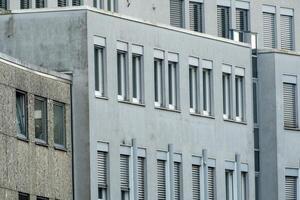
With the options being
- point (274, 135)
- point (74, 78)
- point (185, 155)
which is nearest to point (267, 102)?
point (274, 135)

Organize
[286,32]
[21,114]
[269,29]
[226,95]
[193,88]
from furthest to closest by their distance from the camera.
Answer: [286,32] → [269,29] → [226,95] → [193,88] → [21,114]

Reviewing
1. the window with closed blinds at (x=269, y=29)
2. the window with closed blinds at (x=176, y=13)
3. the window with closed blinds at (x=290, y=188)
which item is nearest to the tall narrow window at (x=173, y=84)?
the window with closed blinds at (x=290, y=188)

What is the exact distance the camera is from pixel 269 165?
104m

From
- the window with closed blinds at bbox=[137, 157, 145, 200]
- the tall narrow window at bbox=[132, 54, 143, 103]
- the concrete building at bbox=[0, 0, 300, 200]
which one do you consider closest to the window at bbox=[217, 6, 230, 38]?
the concrete building at bbox=[0, 0, 300, 200]

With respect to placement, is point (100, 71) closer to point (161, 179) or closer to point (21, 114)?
point (21, 114)

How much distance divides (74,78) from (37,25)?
2.39 m

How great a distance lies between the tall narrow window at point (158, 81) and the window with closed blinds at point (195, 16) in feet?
41.0

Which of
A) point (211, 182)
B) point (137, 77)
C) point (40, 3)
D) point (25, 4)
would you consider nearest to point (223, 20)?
point (40, 3)

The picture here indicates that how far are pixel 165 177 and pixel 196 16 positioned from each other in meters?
14.8

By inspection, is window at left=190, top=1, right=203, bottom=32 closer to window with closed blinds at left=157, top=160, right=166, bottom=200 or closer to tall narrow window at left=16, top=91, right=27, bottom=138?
window with closed blinds at left=157, top=160, right=166, bottom=200

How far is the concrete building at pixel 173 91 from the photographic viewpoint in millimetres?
90250

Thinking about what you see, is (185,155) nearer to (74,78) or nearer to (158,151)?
(158,151)

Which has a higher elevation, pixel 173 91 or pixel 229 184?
pixel 173 91

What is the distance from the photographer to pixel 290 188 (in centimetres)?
10456
